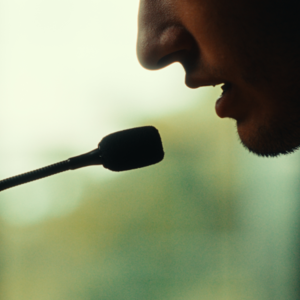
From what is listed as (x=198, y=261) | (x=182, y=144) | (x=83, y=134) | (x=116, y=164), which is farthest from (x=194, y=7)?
(x=198, y=261)

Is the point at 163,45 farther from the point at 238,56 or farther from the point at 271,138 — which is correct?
the point at 271,138

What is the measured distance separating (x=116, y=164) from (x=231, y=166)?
1449mm

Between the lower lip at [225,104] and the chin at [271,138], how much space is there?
48 millimetres

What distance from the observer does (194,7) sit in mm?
501

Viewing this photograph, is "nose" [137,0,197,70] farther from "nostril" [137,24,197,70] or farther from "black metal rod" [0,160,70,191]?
"black metal rod" [0,160,70,191]

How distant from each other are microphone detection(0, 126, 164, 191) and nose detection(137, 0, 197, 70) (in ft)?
0.54

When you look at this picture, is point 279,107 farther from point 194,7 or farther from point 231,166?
point 231,166

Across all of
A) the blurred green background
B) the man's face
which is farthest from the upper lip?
the blurred green background

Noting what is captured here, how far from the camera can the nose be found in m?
0.54

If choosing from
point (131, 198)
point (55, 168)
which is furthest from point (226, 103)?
point (131, 198)

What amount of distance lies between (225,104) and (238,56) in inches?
4.5

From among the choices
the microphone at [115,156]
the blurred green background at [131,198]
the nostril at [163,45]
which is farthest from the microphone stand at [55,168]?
the blurred green background at [131,198]

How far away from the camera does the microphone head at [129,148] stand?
0.49 metres

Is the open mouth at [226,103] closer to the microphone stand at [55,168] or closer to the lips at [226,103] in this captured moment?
the lips at [226,103]
